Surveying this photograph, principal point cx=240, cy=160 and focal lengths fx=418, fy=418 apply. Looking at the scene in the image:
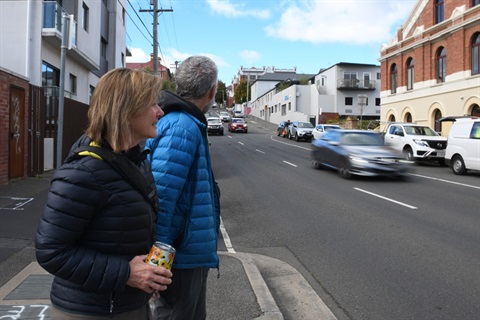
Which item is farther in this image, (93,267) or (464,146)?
(464,146)

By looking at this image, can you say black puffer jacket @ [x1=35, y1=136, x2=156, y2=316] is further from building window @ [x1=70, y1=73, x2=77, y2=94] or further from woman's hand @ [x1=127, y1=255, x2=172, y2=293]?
building window @ [x1=70, y1=73, x2=77, y2=94]

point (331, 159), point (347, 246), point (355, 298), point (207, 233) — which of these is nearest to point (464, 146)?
point (331, 159)

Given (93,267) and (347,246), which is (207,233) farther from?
(347,246)

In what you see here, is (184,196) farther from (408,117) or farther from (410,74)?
(410,74)

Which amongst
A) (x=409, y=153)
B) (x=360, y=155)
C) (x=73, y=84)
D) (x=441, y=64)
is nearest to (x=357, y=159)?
(x=360, y=155)

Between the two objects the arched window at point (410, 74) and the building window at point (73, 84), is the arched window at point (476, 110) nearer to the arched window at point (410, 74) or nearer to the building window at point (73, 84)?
the arched window at point (410, 74)

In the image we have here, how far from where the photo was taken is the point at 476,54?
25.7 meters

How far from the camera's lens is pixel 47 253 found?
1651 millimetres

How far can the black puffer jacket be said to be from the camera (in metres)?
1.65

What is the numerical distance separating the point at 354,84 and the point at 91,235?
58.7 metres

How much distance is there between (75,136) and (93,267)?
14003 millimetres

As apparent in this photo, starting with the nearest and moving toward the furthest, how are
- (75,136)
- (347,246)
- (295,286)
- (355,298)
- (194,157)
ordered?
(194,157), (355,298), (295,286), (347,246), (75,136)

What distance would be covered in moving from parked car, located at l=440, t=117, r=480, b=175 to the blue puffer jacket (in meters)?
14.8

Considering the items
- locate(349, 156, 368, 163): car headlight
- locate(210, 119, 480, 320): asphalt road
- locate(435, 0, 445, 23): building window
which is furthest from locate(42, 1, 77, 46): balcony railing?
locate(435, 0, 445, 23): building window
